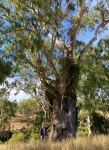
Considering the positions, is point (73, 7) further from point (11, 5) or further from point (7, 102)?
point (7, 102)

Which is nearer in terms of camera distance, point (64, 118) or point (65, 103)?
point (64, 118)

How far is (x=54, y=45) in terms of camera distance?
79.9 feet

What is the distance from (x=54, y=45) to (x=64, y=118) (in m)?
4.36

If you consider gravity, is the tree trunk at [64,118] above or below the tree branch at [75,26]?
below

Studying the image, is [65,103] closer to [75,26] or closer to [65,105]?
[65,105]

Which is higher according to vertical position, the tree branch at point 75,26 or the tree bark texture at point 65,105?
the tree branch at point 75,26

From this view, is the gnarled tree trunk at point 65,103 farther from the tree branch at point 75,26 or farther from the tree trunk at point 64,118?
the tree branch at point 75,26

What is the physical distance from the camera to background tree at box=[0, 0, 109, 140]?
20.6 m

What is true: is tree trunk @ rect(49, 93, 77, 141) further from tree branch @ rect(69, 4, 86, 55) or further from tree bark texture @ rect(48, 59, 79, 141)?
tree branch @ rect(69, 4, 86, 55)

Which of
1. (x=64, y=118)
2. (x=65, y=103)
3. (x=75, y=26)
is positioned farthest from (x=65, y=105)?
Answer: (x=75, y=26)

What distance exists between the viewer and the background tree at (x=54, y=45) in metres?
20.6

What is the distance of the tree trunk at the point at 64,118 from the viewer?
23719mm

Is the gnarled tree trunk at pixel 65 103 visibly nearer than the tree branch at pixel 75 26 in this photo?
No

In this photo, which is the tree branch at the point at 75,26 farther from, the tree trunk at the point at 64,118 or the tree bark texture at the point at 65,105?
the tree trunk at the point at 64,118
